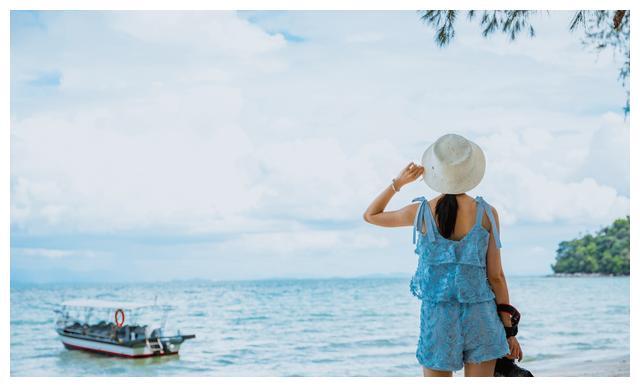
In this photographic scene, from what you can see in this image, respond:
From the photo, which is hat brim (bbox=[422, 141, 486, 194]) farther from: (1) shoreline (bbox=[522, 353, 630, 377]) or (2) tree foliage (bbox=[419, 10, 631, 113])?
(1) shoreline (bbox=[522, 353, 630, 377])

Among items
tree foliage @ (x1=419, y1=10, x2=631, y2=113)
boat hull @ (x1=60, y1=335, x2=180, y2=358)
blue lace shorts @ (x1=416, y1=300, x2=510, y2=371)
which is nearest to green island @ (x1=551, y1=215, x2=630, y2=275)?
boat hull @ (x1=60, y1=335, x2=180, y2=358)

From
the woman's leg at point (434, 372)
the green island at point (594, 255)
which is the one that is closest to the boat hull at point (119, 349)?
the woman's leg at point (434, 372)

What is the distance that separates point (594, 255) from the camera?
1109 inches

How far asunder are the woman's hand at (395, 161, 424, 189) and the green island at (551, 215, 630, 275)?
26912 millimetres

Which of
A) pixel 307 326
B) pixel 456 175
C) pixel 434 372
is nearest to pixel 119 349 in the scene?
pixel 307 326

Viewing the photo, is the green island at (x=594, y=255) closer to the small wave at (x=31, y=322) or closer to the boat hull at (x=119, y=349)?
the small wave at (x=31, y=322)

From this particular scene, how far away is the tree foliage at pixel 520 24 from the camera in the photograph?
405 centimetres

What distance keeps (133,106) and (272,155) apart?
5193 mm

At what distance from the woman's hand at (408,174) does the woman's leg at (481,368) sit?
21.0 inches

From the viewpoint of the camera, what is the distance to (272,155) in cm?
2541

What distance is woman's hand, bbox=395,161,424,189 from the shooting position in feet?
7.06
